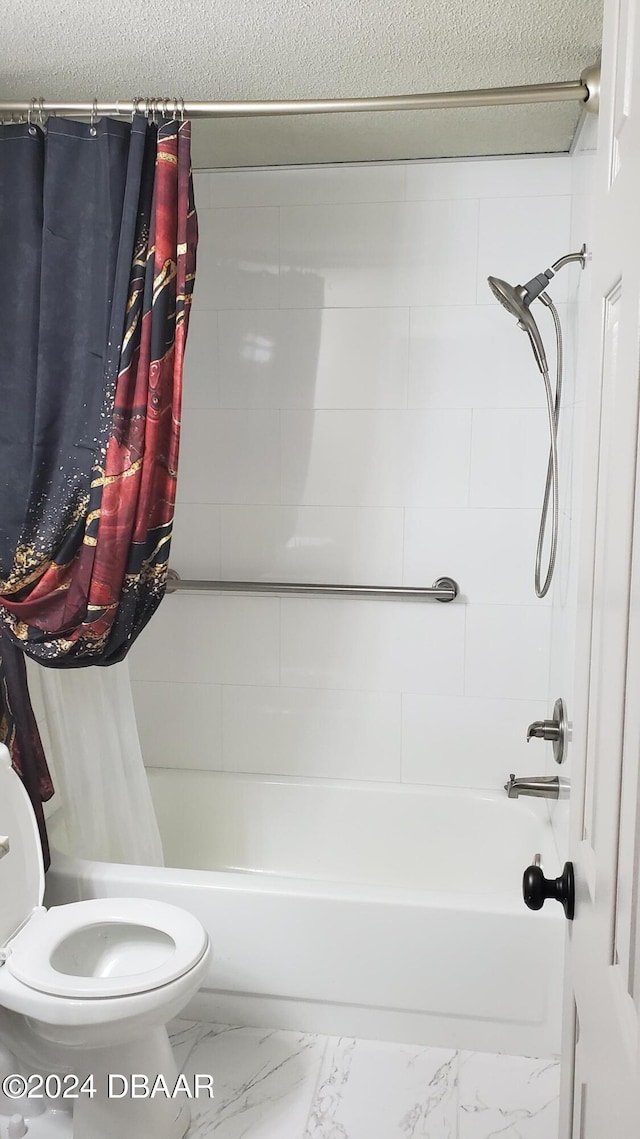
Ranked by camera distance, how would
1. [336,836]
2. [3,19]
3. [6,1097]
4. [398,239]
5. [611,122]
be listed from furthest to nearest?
[336,836] < [398,239] < [6,1097] < [3,19] < [611,122]

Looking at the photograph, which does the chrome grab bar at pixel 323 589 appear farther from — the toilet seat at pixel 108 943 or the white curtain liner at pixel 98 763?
the toilet seat at pixel 108 943

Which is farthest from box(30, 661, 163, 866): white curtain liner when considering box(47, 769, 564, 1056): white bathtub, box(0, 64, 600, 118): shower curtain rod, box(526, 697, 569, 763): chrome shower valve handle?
box(0, 64, 600, 118): shower curtain rod

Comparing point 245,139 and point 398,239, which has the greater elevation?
point 245,139

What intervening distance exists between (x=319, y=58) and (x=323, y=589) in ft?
4.53

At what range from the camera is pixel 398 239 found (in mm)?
2539

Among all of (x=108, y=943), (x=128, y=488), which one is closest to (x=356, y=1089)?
(x=108, y=943)

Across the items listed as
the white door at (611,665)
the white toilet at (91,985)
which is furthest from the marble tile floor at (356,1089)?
the white door at (611,665)

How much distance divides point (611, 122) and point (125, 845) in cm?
194

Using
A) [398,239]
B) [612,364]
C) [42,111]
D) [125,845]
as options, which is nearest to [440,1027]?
[125,845]

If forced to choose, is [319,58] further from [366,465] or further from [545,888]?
[545,888]

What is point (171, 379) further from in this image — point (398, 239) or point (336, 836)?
point (336, 836)

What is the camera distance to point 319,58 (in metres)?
1.93

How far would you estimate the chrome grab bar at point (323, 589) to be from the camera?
2590 millimetres

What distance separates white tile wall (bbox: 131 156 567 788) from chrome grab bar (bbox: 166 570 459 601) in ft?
0.14
